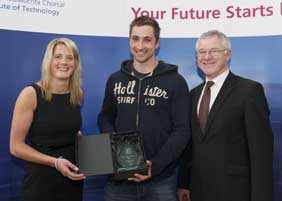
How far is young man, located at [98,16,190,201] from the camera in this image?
2.79m

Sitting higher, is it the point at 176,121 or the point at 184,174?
the point at 176,121

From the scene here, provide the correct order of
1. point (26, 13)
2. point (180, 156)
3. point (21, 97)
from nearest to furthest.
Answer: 1. point (21, 97)
2. point (180, 156)
3. point (26, 13)

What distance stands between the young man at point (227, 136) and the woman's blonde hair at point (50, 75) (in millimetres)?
859

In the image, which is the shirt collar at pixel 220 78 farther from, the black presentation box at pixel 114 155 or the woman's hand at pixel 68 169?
the woman's hand at pixel 68 169

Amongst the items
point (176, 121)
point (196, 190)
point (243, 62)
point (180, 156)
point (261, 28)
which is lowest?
point (196, 190)

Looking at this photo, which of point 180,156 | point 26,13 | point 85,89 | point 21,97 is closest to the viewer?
point 21,97

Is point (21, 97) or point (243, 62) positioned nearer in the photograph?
point (21, 97)

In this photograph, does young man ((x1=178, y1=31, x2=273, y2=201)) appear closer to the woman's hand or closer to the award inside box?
the award inside box

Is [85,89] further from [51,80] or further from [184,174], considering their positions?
[184,174]

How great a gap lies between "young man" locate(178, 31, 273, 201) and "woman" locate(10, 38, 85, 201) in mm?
841

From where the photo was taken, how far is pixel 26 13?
3.20 m

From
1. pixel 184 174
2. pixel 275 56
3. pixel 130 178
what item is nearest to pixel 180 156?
pixel 184 174

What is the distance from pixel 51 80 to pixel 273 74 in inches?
69.8

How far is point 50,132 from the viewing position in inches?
106
